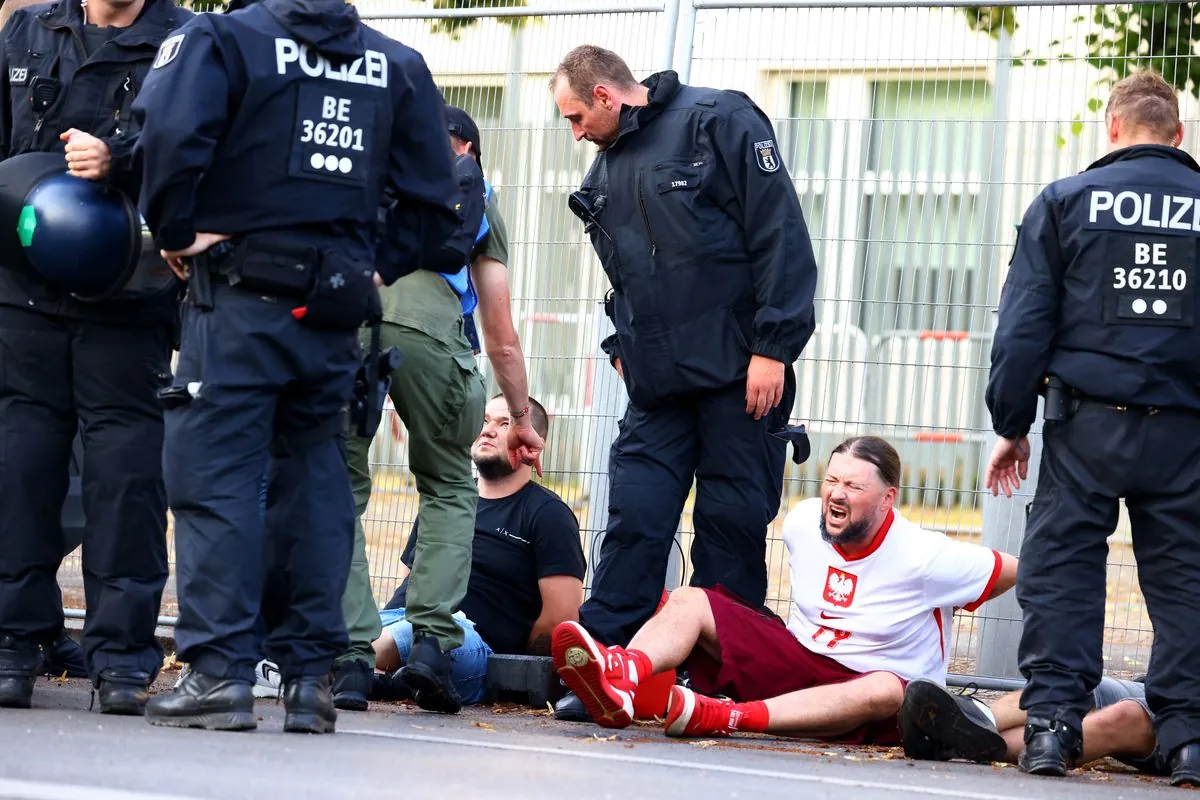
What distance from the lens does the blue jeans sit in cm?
636

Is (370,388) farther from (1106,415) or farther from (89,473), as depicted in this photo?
(1106,415)

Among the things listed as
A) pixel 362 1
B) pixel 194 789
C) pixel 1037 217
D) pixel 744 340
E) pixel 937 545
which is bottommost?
pixel 194 789

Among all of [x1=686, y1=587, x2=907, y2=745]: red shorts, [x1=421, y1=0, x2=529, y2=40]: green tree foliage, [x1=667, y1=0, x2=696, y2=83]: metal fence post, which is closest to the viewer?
[x1=686, y1=587, x2=907, y2=745]: red shorts

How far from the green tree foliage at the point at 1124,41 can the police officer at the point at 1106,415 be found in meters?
1.55

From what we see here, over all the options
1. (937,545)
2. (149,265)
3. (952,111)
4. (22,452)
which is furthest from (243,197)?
(952,111)

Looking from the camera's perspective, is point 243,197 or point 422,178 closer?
point 243,197

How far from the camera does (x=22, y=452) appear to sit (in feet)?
16.9

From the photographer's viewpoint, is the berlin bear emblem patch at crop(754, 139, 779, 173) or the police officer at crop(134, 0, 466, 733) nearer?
the police officer at crop(134, 0, 466, 733)

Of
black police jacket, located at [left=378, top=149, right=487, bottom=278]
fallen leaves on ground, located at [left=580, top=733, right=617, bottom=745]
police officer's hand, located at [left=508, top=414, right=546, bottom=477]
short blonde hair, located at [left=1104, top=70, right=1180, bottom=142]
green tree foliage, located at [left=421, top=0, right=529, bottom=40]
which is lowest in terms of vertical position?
fallen leaves on ground, located at [left=580, top=733, right=617, bottom=745]

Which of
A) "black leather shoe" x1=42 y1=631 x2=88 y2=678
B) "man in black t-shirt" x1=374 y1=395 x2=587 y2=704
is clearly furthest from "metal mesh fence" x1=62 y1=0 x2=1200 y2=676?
"black leather shoe" x1=42 y1=631 x2=88 y2=678

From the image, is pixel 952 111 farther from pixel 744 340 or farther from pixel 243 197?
pixel 243 197

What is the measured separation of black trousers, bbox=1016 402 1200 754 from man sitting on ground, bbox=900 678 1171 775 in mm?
122

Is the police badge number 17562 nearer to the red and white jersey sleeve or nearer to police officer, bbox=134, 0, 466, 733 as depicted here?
police officer, bbox=134, 0, 466, 733

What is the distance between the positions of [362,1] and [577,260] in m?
1.91
